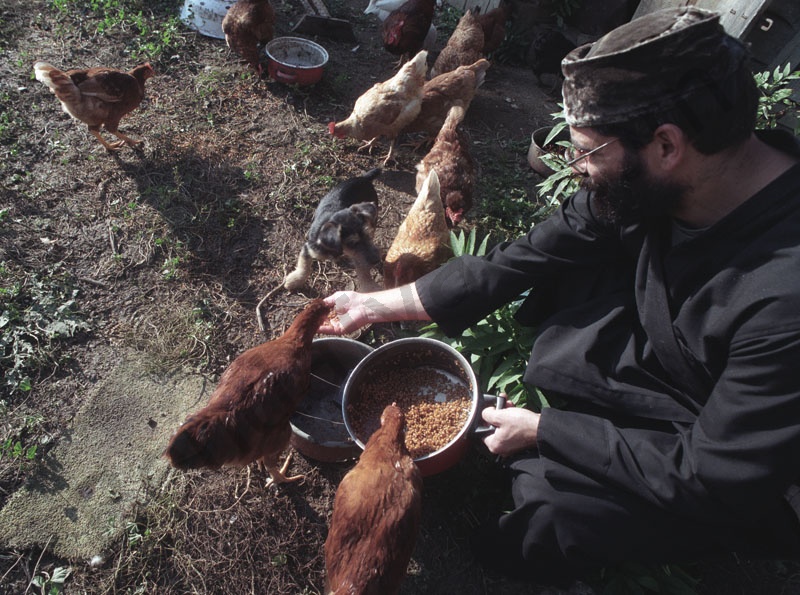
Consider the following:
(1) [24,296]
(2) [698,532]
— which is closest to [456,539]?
(2) [698,532]

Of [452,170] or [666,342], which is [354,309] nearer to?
[666,342]

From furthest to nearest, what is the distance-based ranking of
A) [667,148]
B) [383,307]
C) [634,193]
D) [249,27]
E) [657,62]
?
1. [249,27]
2. [383,307]
3. [634,193]
4. [667,148]
5. [657,62]

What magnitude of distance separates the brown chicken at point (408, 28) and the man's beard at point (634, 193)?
555 cm

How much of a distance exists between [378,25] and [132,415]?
23.6 ft

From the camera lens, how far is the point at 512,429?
2.25 metres

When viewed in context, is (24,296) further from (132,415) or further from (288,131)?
(288,131)

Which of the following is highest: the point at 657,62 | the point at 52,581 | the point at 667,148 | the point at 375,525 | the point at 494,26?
the point at 657,62

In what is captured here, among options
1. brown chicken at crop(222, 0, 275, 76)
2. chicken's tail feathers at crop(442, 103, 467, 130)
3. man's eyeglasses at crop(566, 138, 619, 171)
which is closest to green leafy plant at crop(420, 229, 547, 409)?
man's eyeglasses at crop(566, 138, 619, 171)

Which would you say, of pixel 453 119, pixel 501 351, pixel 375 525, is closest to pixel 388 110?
pixel 453 119

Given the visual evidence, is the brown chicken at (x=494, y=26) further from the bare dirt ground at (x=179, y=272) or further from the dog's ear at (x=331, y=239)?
the dog's ear at (x=331, y=239)

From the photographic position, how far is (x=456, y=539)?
280cm

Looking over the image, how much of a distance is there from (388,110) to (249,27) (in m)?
2.17

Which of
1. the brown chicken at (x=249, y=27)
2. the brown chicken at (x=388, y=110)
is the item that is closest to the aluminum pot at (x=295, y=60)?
the brown chicken at (x=249, y=27)

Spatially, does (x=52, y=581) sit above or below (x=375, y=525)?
below
